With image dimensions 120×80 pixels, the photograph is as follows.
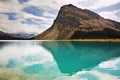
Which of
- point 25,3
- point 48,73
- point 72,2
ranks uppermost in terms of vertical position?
point 72,2

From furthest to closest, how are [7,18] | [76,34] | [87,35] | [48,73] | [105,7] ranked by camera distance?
[76,34] → [87,35] → [105,7] → [7,18] → [48,73]

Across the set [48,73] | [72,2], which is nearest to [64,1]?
[72,2]

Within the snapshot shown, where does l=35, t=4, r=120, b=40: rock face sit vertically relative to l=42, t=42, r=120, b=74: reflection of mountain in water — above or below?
above

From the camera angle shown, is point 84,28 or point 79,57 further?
point 84,28

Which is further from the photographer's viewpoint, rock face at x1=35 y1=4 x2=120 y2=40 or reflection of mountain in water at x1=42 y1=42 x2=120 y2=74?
rock face at x1=35 y1=4 x2=120 y2=40

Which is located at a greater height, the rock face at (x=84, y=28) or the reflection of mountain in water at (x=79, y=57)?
the rock face at (x=84, y=28)

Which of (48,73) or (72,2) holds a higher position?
(72,2)

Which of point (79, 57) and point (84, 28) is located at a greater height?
point (84, 28)

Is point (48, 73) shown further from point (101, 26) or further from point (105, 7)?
point (101, 26)
